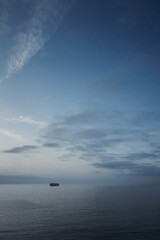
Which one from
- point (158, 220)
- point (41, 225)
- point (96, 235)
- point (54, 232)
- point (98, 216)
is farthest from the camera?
point (98, 216)

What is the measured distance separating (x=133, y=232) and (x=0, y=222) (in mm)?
51895

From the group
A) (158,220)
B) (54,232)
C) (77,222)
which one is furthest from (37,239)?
(158,220)

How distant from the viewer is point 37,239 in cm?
5591

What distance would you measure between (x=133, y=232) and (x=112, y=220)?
56.0 feet

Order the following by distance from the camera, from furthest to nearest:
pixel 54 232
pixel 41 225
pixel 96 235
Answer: pixel 41 225 < pixel 54 232 < pixel 96 235

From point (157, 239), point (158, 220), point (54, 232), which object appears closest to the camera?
point (157, 239)

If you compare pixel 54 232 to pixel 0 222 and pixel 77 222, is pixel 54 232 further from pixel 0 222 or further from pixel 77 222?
pixel 0 222

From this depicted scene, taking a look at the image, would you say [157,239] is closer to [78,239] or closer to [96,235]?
[96,235]

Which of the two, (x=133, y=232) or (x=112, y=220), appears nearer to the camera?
(x=133, y=232)

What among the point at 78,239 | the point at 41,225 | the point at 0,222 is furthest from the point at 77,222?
the point at 0,222

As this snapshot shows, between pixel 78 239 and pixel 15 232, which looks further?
pixel 15 232

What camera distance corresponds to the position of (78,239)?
55.9 m

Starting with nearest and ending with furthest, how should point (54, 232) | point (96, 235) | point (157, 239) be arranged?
1. point (157, 239)
2. point (96, 235)
3. point (54, 232)

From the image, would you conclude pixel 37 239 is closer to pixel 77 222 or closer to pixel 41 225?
pixel 41 225
